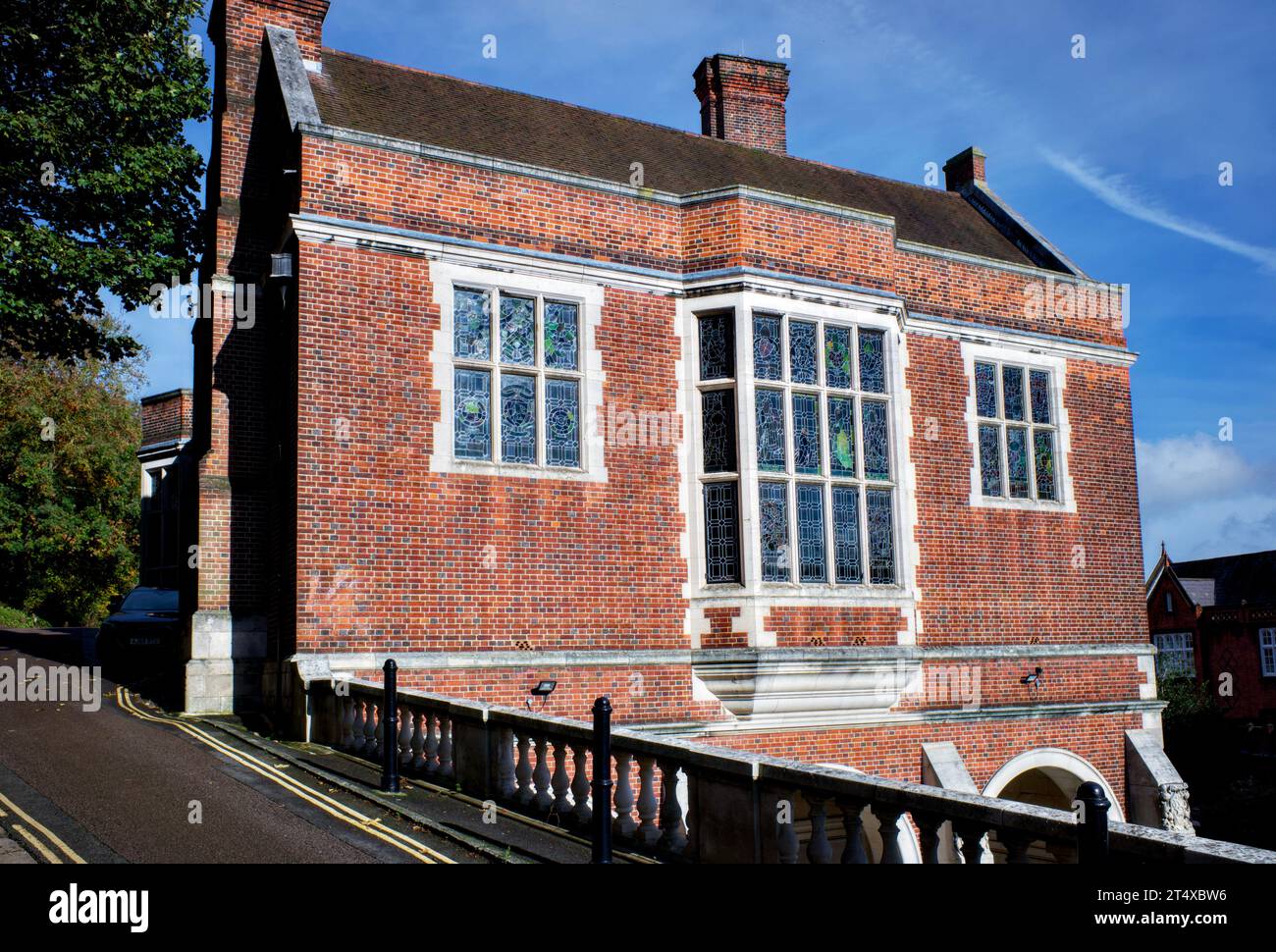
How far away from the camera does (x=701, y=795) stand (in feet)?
23.7

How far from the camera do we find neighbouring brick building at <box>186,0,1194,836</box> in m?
12.1

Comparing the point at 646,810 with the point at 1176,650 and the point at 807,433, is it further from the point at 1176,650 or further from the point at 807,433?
the point at 1176,650

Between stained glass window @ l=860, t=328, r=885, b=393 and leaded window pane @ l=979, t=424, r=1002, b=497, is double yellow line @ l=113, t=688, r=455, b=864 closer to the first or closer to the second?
stained glass window @ l=860, t=328, r=885, b=393

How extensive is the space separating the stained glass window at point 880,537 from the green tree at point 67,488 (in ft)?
89.0

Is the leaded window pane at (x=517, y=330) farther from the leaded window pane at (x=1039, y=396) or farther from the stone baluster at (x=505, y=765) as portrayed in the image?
the leaded window pane at (x=1039, y=396)

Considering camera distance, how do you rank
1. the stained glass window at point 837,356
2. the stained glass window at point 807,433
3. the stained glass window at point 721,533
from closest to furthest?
the stained glass window at point 721,533, the stained glass window at point 807,433, the stained glass window at point 837,356

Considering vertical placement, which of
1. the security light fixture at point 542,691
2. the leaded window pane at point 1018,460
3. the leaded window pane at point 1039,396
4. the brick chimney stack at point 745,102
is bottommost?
the security light fixture at point 542,691

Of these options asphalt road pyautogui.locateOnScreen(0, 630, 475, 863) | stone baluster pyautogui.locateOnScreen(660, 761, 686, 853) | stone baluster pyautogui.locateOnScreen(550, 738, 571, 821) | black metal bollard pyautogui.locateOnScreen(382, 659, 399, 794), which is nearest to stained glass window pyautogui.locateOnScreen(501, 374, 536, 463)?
black metal bollard pyautogui.locateOnScreen(382, 659, 399, 794)

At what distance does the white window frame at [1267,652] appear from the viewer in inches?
1806

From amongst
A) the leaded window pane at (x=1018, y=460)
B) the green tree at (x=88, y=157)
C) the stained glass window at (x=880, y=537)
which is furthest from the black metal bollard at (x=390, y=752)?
the green tree at (x=88, y=157)

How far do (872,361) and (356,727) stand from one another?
796 centimetres

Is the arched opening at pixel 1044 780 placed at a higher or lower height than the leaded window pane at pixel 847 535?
lower
